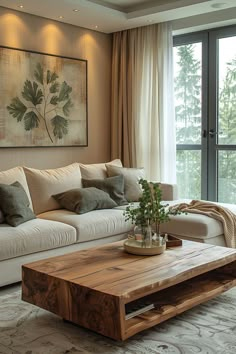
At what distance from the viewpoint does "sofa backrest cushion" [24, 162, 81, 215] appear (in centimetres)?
462

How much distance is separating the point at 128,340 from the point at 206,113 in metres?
3.76

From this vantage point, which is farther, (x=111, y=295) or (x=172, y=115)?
(x=172, y=115)

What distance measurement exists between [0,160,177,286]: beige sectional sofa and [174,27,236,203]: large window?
2.71ft

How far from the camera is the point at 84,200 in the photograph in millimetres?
4527

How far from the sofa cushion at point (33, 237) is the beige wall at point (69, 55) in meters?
Result: 1.40

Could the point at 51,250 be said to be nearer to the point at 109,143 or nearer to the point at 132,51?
the point at 109,143

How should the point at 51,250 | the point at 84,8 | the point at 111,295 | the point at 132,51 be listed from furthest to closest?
the point at 132,51, the point at 84,8, the point at 51,250, the point at 111,295

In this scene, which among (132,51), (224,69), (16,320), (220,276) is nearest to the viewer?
(16,320)

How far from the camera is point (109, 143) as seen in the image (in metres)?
6.36

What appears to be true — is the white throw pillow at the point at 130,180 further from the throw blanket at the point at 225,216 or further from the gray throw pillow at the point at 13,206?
the gray throw pillow at the point at 13,206

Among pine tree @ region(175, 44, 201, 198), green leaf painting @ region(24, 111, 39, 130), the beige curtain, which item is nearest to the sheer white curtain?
the beige curtain

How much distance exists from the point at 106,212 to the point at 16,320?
5.76ft

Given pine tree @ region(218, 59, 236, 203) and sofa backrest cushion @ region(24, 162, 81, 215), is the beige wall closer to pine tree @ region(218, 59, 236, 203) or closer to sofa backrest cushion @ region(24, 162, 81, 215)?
sofa backrest cushion @ region(24, 162, 81, 215)

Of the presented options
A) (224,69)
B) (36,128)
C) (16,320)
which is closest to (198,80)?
(224,69)
